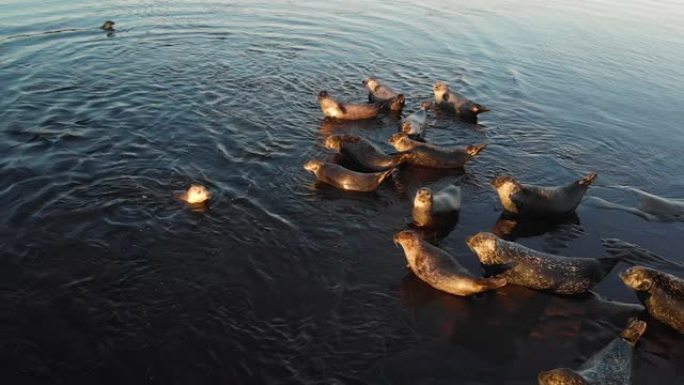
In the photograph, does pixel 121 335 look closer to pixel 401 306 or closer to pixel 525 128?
pixel 401 306

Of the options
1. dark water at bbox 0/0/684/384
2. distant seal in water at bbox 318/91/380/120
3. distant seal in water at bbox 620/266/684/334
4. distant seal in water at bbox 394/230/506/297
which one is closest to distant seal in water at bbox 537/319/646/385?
dark water at bbox 0/0/684/384

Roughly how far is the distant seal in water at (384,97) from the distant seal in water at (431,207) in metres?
5.33

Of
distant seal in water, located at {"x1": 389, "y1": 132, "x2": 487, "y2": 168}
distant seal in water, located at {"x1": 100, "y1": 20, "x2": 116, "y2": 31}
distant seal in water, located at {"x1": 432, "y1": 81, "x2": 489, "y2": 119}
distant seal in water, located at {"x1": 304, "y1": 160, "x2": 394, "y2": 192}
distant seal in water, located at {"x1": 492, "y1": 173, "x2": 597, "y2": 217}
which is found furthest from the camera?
distant seal in water, located at {"x1": 100, "y1": 20, "x2": 116, "y2": 31}

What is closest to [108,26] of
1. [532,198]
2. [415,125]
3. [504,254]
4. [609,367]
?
[415,125]

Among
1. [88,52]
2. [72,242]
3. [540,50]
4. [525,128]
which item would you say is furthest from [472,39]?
[72,242]

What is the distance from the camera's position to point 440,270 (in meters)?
7.70

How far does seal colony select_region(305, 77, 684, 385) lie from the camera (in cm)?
668

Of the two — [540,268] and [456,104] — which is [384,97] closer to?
[456,104]

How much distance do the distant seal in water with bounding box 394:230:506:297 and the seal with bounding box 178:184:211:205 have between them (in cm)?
368

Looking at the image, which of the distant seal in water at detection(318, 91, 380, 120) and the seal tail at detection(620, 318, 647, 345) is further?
the distant seal in water at detection(318, 91, 380, 120)

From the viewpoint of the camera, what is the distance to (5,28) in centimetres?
1917

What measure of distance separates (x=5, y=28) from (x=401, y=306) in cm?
1983

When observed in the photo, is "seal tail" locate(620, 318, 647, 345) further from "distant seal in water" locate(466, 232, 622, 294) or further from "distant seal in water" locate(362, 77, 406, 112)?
"distant seal in water" locate(362, 77, 406, 112)

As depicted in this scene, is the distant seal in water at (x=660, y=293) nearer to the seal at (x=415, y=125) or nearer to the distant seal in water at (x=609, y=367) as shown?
the distant seal in water at (x=609, y=367)
